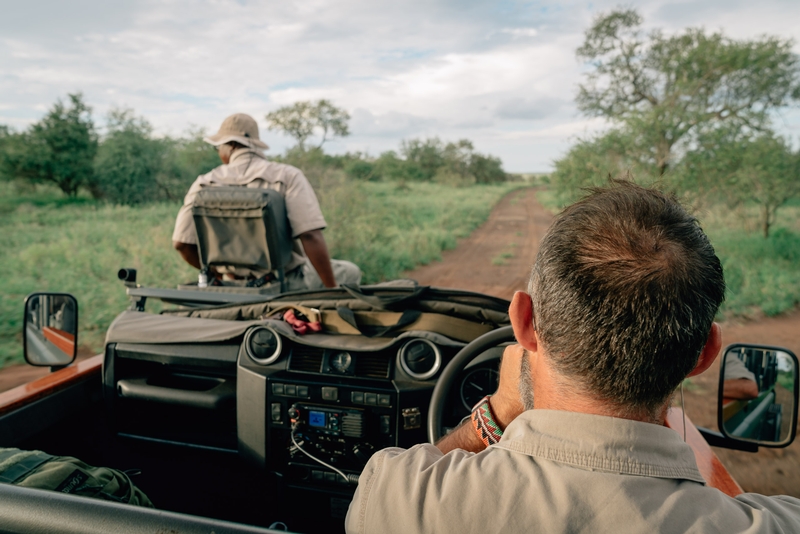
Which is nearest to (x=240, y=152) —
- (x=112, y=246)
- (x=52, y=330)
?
(x=52, y=330)

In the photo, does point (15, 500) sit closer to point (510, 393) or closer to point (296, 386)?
point (510, 393)

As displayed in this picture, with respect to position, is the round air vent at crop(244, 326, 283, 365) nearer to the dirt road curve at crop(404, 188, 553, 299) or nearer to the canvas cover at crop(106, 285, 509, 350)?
the canvas cover at crop(106, 285, 509, 350)

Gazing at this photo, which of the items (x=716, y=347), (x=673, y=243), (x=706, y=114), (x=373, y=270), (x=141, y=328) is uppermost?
(x=706, y=114)

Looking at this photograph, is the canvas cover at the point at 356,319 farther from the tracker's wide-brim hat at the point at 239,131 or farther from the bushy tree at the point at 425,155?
the bushy tree at the point at 425,155

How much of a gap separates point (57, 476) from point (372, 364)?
0.92 metres

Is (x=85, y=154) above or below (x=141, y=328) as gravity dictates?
above

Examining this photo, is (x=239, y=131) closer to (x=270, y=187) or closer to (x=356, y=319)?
(x=270, y=187)

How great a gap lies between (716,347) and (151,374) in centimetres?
206

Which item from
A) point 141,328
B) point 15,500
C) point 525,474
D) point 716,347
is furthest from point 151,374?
point 716,347

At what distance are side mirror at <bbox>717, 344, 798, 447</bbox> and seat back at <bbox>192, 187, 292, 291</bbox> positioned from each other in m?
2.38

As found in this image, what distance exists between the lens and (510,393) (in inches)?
51.6

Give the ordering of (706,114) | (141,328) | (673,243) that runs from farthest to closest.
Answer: (706,114)
(141,328)
(673,243)

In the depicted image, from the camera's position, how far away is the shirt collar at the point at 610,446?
0.90 m

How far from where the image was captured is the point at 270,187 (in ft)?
12.2
